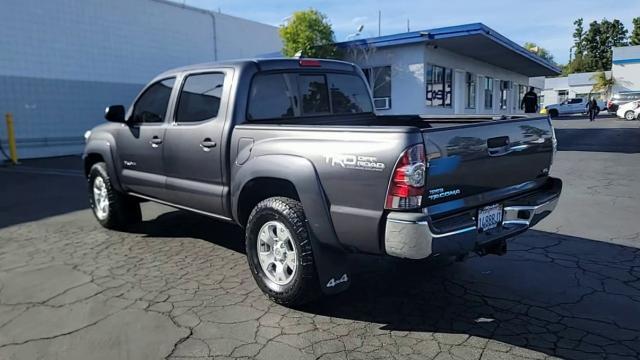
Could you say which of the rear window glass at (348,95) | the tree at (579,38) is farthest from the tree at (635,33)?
the rear window glass at (348,95)

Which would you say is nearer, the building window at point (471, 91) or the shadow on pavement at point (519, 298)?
the shadow on pavement at point (519, 298)

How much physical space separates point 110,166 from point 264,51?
20.4m

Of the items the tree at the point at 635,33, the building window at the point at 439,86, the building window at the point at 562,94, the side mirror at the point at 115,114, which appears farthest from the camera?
the tree at the point at 635,33

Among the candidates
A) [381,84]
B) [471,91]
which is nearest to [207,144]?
[381,84]

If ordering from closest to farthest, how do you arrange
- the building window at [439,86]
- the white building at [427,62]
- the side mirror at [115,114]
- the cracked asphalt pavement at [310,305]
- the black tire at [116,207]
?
1. the cracked asphalt pavement at [310,305]
2. the side mirror at [115,114]
3. the black tire at [116,207]
4. the white building at [427,62]
5. the building window at [439,86]

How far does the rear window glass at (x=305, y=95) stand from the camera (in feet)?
14.6

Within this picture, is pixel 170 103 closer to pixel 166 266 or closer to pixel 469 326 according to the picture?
pixel 166 266

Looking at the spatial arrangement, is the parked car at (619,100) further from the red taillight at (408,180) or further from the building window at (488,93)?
the red taillight at (408,180)

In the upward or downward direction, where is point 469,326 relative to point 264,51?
downward

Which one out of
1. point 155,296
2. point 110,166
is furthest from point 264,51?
point 155,296

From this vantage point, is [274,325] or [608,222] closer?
[274,325]

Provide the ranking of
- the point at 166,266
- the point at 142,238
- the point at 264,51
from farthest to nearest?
the point at 264,51 < the point at 142,238 < the point at 166,266

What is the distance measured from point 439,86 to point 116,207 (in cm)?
1576

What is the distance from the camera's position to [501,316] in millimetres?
3699
